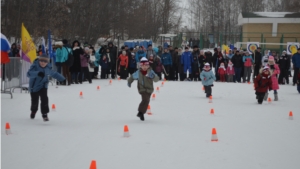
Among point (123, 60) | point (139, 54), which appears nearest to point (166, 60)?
point (139, 54)

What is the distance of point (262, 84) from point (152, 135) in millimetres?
7923

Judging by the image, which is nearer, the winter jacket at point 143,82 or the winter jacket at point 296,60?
the winter jacket at point 143,82

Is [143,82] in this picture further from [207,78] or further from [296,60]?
[296,60]

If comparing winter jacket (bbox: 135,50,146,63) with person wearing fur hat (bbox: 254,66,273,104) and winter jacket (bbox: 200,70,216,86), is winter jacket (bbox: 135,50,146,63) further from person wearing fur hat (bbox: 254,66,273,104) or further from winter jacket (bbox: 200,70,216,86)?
person wearing fur hat (bbox: 254,66,273,104)

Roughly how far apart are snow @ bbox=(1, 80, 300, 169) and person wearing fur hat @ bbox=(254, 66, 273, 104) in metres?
0.38

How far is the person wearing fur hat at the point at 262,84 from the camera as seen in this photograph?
17406 millimetres

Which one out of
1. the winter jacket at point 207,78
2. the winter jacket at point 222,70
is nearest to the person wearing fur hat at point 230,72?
the winter jacket at point 222,70

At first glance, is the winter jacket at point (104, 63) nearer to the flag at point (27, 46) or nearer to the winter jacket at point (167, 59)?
the winter jacket at point (167, 59)

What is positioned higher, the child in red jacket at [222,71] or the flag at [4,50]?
the flag at [4,50]

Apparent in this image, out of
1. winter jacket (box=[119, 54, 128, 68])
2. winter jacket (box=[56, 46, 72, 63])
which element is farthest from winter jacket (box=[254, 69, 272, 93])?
winter jacket (box=[119, 54, 128, 68])

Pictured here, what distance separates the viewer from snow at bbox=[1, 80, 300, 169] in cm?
828

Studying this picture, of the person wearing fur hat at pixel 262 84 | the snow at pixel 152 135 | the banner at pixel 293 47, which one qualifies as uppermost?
the banner at pixel 293 47

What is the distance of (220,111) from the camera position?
15.0 m

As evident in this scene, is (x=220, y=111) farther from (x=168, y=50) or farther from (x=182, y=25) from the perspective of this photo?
(x=182, y=25)
